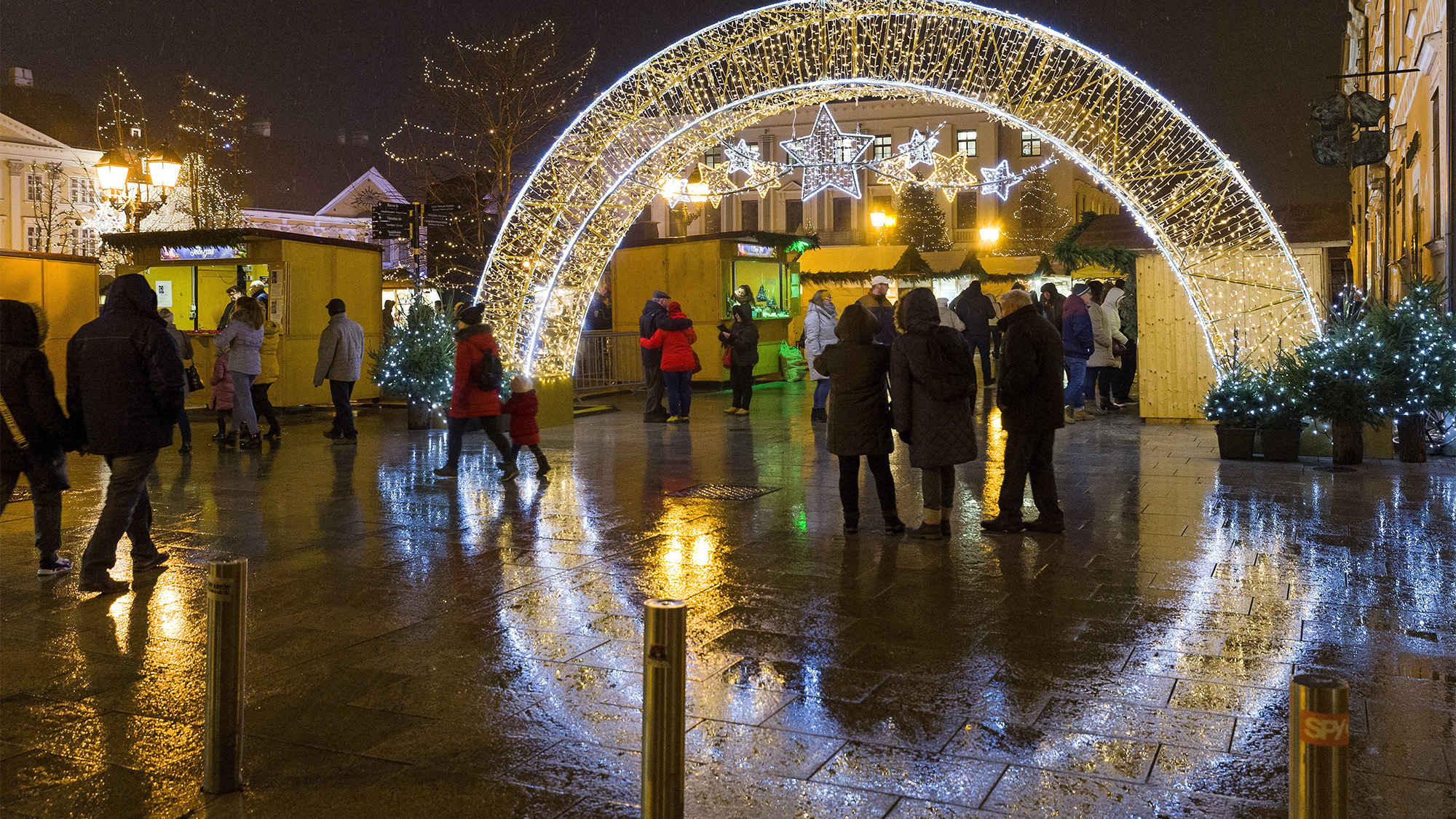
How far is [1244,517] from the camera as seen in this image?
26.5 ft

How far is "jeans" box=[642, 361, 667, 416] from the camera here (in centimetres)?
1566

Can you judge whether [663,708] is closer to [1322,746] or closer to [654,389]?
[1322,746]

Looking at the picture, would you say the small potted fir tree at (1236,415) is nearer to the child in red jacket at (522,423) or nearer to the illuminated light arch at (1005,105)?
the illuminated light arch at (1005,105)

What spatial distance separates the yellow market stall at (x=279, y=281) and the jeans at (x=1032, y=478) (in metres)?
13.5

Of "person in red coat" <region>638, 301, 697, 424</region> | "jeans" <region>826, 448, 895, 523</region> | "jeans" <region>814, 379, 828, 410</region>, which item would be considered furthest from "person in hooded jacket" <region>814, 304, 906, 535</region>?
"person in red coat" <region>638, 301, 697, 424</region>

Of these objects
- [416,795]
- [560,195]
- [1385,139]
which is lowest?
[416,795]

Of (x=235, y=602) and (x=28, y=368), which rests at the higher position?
(x=28, y=368)

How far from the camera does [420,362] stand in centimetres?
1478

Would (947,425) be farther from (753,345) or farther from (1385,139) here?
(1385,139)

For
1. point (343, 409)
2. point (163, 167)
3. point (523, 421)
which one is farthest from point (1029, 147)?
point (523, 421)

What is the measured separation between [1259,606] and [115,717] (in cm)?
511

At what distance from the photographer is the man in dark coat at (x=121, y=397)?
21.1 feet

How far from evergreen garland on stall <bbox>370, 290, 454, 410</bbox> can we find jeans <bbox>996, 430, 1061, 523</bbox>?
8995mm

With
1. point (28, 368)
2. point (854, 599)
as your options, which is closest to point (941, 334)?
point (854, 599)
